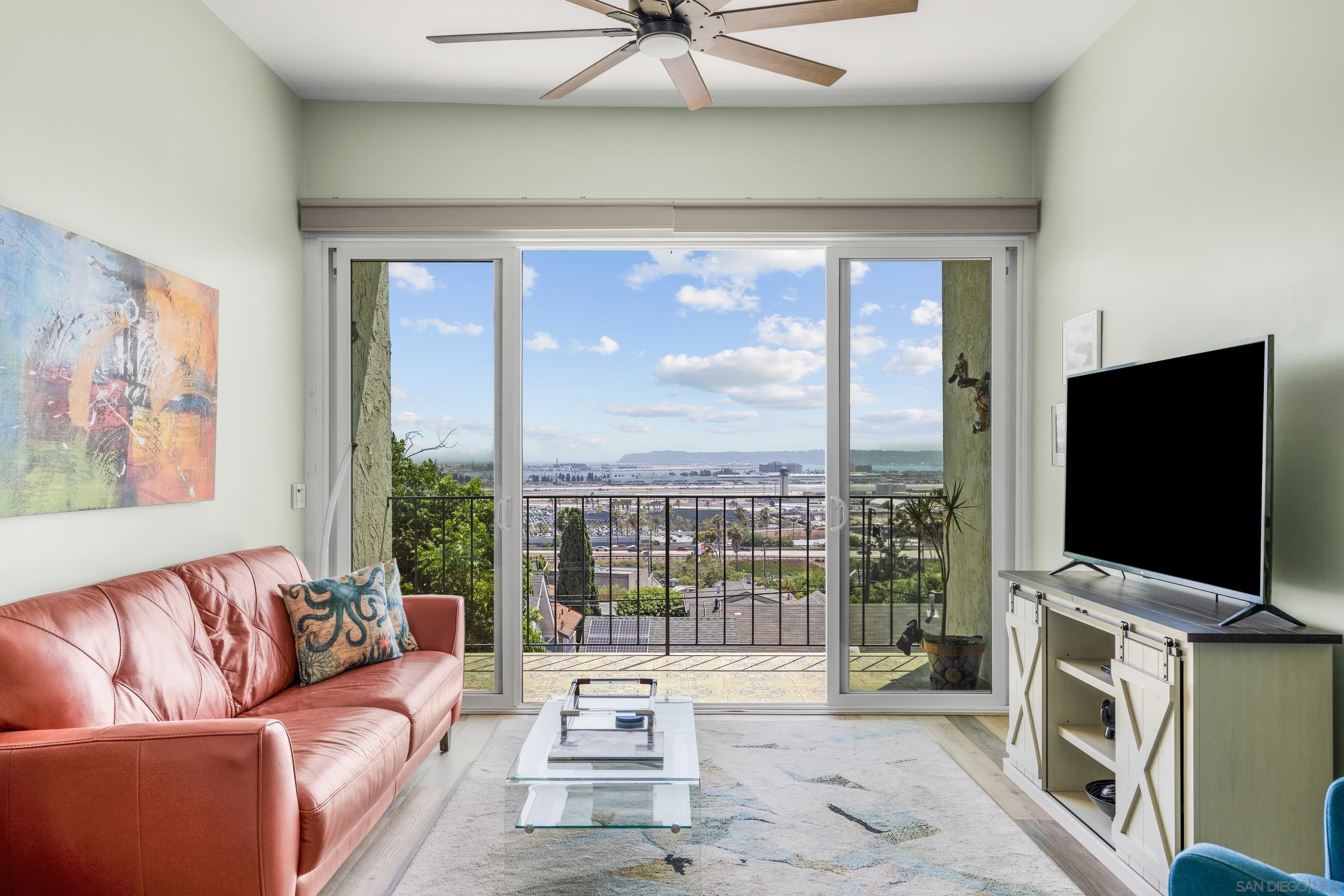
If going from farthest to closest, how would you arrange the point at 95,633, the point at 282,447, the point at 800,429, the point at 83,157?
the point at 800,429
the point at 282,447
the point at 83,157
the point at 95,633

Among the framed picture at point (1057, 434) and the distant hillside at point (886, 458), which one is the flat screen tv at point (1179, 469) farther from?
the distant hillside at point (886, 458)

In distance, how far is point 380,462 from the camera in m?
3.83

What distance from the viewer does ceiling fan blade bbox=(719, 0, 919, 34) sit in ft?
7.10

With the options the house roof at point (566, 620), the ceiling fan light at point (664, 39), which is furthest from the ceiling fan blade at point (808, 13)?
the house roof at point (566, 620)

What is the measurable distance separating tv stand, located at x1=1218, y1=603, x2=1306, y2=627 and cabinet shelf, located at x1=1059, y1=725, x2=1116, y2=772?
2.00 feet

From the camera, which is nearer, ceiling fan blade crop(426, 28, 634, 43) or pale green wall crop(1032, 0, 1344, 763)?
pale green wall crop(1032, 0, 1344, 763)

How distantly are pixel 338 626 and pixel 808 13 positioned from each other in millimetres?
2507

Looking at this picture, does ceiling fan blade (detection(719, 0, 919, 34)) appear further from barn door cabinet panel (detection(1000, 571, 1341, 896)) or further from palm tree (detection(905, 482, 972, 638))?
palm tree (detection(905, 482, 972, 638))

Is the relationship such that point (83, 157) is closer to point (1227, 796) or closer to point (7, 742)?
point (7, 742)

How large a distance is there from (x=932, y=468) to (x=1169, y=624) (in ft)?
5.97

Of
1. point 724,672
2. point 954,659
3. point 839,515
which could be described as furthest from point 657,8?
point 724,672

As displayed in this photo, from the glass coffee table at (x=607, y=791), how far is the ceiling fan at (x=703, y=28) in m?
2.06

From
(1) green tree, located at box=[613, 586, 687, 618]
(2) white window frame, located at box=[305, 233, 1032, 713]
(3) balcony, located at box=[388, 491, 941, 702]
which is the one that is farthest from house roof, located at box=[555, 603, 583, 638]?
(2) white window frame, located at box=[305, 233, 1032, 713]

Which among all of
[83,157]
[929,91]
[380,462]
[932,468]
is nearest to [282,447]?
[380,462]
